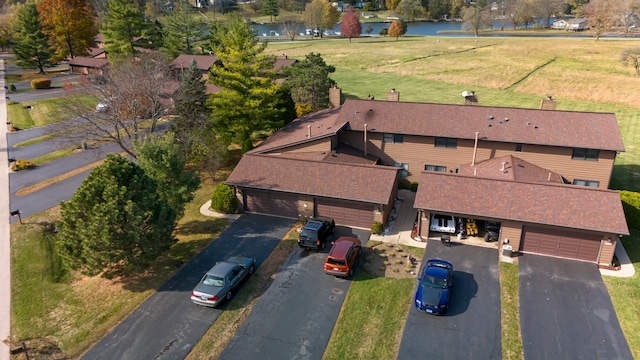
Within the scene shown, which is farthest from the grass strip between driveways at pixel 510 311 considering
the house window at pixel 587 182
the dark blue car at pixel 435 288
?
the house window at pixel 587 182

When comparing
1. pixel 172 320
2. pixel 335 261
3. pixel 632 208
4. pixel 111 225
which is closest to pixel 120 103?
pixel 111 225

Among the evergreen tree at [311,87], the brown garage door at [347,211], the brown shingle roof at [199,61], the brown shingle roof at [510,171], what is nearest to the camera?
the brown garage door at [347,211]

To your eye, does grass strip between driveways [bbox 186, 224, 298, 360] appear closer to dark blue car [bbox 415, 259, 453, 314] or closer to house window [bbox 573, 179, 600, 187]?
dark blue car [bbox 415, 259, 453, 314]

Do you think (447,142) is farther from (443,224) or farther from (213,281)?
(213,281)

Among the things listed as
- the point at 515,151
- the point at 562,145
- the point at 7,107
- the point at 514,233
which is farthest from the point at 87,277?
the point at 7,107

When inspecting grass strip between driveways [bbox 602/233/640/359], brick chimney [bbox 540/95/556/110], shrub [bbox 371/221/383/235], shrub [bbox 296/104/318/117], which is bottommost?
grass strip between driveways [bbox 602/233/640/359]

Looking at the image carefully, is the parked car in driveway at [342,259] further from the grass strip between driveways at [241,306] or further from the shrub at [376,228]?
the shrub at [376,228]

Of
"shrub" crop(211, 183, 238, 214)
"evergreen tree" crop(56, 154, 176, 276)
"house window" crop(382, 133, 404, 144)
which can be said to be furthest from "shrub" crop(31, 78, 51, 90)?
"house window" crop(382, 133, 404, 144)
